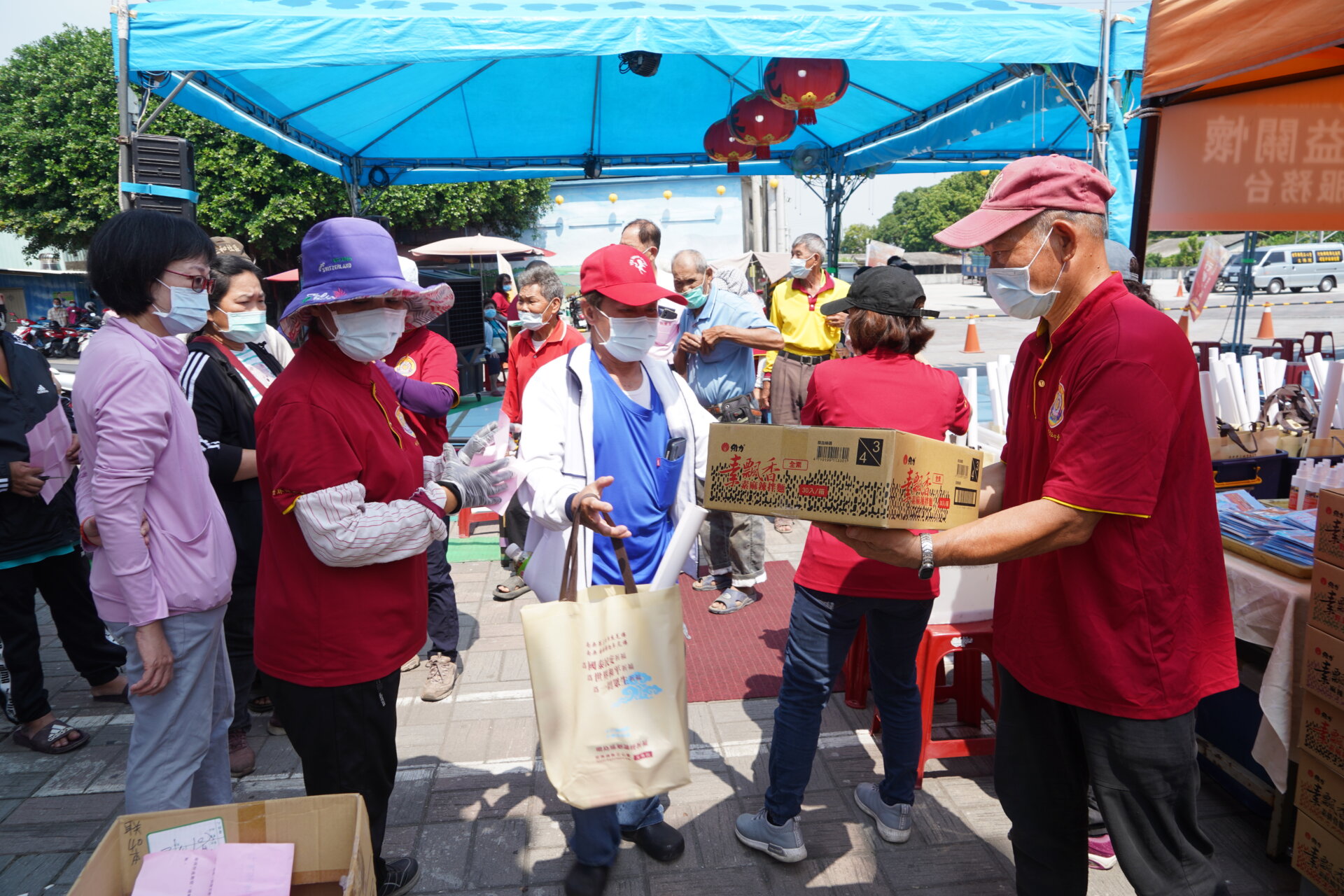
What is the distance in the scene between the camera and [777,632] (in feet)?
15.5

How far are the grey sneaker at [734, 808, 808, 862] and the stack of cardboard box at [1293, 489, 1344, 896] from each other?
1.46 meters

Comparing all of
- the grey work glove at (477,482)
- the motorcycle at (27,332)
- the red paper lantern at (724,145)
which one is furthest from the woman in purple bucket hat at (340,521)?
the motorcycle at (27,332)

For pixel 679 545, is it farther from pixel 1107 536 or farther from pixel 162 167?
pixel 162 167

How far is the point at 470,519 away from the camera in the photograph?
6.73 metres

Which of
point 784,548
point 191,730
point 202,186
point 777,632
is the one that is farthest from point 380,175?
point 202,186

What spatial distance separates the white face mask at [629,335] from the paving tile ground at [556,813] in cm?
173

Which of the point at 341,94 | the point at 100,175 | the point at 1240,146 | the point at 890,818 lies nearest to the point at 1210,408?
the point at 1240,146

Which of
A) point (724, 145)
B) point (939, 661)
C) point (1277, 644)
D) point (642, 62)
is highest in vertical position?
point (642, 62)

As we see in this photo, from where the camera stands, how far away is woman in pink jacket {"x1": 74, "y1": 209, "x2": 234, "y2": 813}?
2.24m

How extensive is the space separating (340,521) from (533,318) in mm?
2960

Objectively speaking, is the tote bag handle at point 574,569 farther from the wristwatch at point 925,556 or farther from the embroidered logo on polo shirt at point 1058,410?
the embroidered logo on polo shirt at point 1058,410

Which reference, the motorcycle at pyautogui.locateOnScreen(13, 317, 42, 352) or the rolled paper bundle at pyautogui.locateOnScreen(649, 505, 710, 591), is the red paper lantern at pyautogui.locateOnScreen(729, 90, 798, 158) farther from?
the motorcycle at pyautogui.locateOnScreen(13, 317, 42, 352)

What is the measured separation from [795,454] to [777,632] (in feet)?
10.3

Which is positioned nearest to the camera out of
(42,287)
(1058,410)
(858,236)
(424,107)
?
(1058,410)
